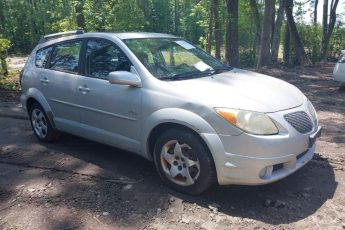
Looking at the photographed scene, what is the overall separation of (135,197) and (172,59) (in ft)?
5.76

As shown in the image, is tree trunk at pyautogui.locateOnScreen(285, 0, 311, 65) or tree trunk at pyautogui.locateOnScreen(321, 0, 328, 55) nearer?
tree trunk at pyautogui.locateOnScreen(285, 0, 311, 65)

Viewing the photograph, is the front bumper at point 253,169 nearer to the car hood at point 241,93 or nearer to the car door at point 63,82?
the car hood at point 241,93

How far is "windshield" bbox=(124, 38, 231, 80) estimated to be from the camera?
15.3 ft

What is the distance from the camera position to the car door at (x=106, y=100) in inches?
183

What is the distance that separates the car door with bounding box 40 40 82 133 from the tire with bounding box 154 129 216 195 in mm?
1618

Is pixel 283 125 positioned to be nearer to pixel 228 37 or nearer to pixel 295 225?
pixel 295 225

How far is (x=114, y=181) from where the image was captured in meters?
4.74

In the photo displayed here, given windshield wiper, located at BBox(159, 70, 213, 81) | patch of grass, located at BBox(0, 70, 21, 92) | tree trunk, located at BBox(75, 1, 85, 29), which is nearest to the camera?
windshield wiper, located at BBox(159, 70, 213, 81)

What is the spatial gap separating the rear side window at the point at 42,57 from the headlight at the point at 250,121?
3.33 metres

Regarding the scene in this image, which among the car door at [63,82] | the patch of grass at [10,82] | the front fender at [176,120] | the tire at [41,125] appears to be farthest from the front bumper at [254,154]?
the patch of grass at [10,82]

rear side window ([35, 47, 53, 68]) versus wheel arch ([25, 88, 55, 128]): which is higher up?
rear side window ([35, 47, 53, 68])

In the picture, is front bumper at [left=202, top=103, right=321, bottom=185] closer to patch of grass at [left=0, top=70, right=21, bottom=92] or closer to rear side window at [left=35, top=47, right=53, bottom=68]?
rear side window at [left=35, top=47, right=53, bottom=68]

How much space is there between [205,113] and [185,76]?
851 mm

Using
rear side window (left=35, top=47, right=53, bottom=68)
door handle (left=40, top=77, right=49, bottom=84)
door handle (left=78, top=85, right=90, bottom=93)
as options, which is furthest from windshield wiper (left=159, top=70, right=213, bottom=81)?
rear side window (left=35, top=47, right=53, bottom=68)
